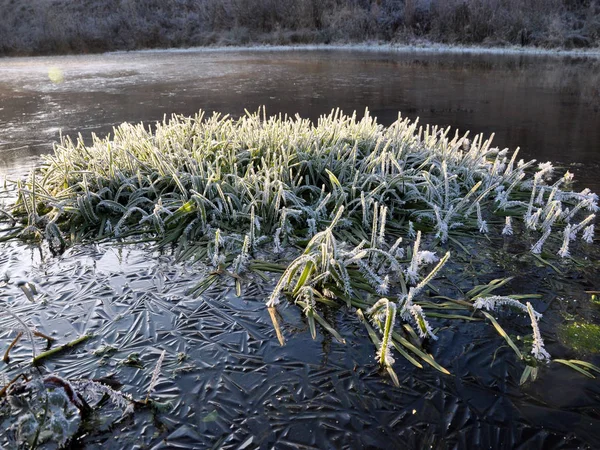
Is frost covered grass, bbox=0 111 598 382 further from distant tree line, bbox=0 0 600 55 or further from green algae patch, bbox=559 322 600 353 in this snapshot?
distant tree line, bbox=0 0 600 55

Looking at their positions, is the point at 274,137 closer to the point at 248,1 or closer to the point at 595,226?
the point at 595,226

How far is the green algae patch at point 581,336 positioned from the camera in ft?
5.16

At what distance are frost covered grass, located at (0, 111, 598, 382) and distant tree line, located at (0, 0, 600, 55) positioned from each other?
54.2ft

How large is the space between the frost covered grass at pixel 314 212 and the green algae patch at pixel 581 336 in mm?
160

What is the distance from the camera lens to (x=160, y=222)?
249 cm

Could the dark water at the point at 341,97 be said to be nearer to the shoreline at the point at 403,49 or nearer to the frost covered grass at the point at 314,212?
the frost covered grass at the point at 314,212

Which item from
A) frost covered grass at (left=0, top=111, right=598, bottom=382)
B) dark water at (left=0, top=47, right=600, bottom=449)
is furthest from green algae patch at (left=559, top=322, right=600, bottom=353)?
frost covered grass at (left=0, top=111, right=598, bottom=382)

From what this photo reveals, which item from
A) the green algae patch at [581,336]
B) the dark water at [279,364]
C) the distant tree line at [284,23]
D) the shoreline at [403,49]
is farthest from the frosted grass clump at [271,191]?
the distant tree line at [284,23]

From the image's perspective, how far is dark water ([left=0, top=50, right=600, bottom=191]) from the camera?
498cm

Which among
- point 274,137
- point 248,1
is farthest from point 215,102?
point 248,1

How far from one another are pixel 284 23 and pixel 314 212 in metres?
25.3

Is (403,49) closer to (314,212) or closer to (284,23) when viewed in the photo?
(284,23)

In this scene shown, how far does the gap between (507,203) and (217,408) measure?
207cm

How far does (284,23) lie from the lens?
25297 mm
